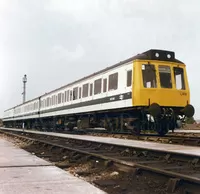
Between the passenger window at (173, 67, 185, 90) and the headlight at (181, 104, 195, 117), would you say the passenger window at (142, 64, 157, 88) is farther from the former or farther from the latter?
the headlight at (181, 104, 195, 117)

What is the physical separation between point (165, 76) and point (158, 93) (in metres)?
1.02

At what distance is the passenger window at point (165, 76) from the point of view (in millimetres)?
15406

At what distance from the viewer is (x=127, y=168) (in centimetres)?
652

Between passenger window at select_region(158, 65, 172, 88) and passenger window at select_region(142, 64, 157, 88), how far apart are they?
0.37 metres

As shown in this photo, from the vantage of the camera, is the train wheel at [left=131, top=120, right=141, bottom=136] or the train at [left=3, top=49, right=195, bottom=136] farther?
the train wheel at [left=131, top=120, right=141, bottom=136]

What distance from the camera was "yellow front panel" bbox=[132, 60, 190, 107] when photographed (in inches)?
578

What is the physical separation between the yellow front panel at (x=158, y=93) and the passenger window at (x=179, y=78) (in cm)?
14

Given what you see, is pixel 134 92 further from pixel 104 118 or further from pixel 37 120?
pixel 37 120

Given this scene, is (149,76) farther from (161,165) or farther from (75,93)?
(161,165)

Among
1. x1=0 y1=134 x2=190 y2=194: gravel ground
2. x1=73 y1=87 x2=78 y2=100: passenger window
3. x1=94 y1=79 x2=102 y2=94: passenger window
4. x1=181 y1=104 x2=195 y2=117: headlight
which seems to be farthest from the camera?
x1=73 y1=87 x2=78 y2=100: passenger window

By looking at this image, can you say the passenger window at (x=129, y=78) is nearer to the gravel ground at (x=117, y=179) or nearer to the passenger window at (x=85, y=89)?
the passenger window at (x=85, y=89)

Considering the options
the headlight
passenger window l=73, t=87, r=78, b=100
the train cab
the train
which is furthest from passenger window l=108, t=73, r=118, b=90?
passenger window l=73, t=87, r=78, b=100

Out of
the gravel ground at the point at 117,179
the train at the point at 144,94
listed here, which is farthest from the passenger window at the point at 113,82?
the gravel ground at the point at 117,179

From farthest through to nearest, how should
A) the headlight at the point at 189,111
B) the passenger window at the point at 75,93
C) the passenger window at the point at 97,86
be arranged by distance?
the passenger window at the point at 75,93 < the passenger window at the point at 97,86 < the headlight at the point at 189,111
